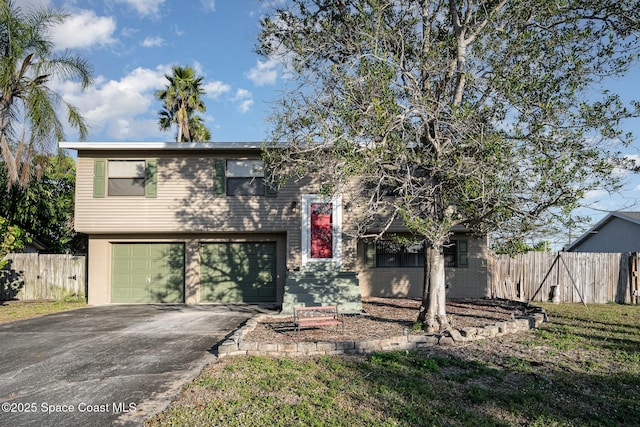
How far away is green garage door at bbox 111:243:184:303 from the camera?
14180mm

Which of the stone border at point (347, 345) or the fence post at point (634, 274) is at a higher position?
the fence post at point (634, 274)

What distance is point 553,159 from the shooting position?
7.37 m

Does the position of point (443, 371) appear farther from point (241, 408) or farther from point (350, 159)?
point (350, 159)

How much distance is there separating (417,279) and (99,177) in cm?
1099

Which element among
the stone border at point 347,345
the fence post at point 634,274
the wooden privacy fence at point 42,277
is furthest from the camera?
the wooden privacy fence at point 42,277

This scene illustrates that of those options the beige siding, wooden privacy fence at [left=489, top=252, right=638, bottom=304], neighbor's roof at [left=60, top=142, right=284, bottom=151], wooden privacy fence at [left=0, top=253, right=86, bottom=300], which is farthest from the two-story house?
wooden privacy fence at [left=489, top=252, right=638, bottom=304]

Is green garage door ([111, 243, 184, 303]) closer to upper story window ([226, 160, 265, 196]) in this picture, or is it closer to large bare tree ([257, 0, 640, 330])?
upper story window ([226, 160, 265, 196])

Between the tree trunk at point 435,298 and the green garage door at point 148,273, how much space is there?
868cm

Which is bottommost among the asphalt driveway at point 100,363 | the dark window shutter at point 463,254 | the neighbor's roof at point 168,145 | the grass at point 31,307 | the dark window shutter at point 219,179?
the grass at point 31,307

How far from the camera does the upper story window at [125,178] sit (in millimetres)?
13562

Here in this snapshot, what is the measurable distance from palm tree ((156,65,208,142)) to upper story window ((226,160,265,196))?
10.2m

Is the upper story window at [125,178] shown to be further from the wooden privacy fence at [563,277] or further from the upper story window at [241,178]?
the wooden privacy fence at [563,277]

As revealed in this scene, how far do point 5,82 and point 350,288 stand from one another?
12.4 metres

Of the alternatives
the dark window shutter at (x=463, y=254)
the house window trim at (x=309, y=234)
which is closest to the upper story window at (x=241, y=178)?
the house window trim at (x=309, y=234)
